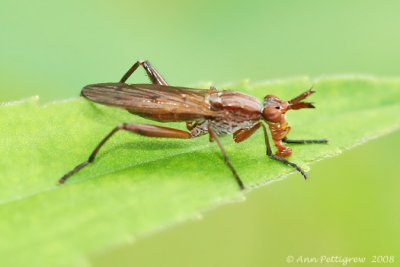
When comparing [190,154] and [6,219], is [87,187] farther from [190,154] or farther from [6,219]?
[190,154]

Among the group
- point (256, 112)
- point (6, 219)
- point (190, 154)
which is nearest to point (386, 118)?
point (256, 112)

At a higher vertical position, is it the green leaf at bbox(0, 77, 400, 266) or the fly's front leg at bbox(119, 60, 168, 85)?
the fly's front leg at bbox(119, 60, 168, 85)

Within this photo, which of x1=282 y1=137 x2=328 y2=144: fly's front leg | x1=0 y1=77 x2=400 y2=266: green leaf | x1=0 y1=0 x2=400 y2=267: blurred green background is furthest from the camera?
x1=0 y1=0 x2=400 y2=267: blurred green background

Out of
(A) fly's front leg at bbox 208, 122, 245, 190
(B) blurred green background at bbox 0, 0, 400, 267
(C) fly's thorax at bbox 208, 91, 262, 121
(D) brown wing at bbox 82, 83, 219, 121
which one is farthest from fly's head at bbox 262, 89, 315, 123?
(B) blurred green background at bbox 0, 0, 400, 267

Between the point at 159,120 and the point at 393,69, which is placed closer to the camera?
the point at 159,120

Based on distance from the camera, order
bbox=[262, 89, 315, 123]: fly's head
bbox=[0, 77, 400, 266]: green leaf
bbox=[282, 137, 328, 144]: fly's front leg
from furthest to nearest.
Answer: bbox=[262, 89, 315, 123]: fly's head, bbox=[282, 137, 328, 144]: fly's front leg, bbox=[0, 77, 400, 266]: green leaf

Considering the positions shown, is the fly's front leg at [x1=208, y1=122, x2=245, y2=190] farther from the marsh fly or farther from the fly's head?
the fly's head
